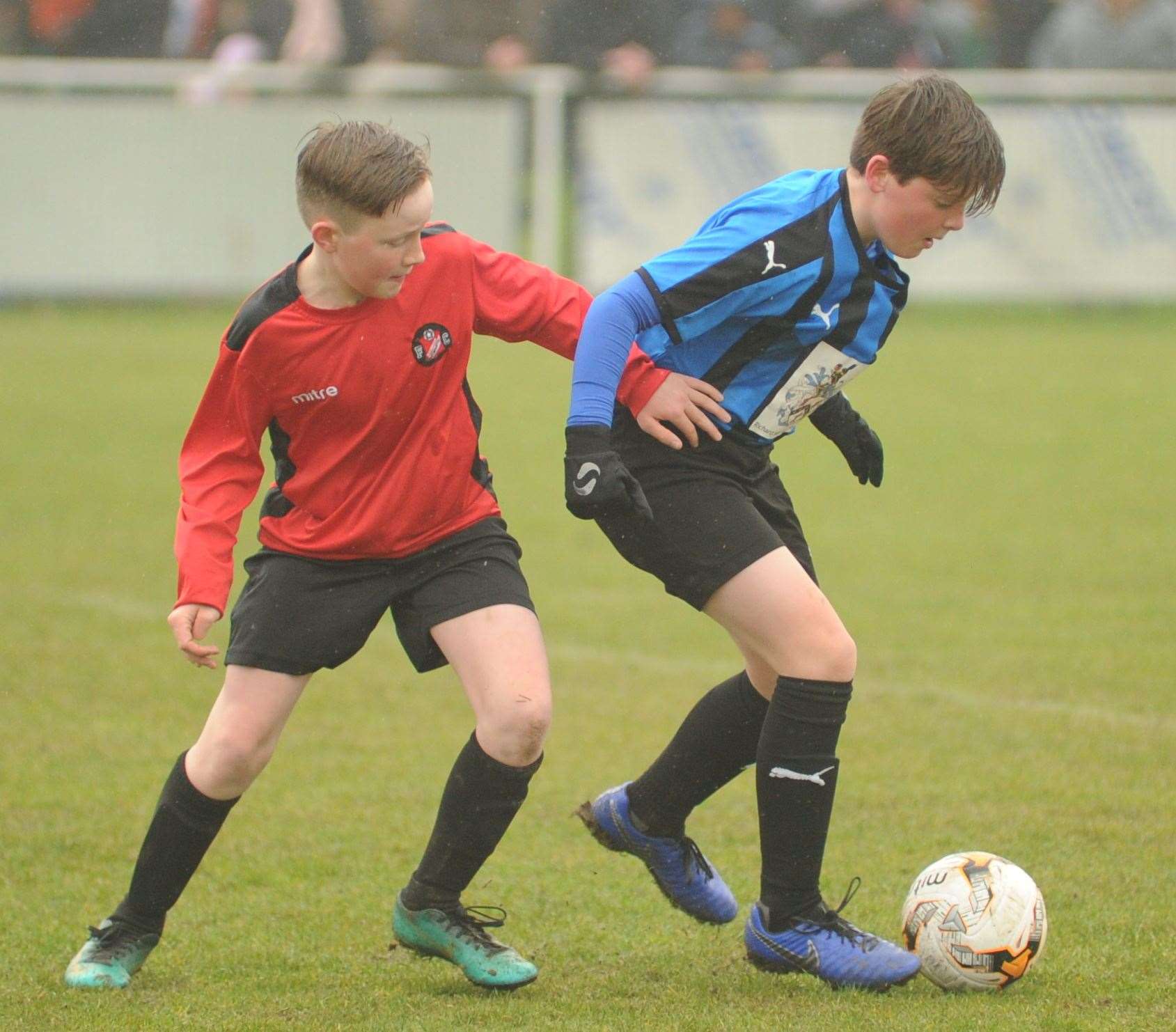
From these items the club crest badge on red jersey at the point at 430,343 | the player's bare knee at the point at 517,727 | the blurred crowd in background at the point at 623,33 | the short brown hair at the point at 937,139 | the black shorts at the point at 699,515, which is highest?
the blurred crowd in background at the point at 623,33

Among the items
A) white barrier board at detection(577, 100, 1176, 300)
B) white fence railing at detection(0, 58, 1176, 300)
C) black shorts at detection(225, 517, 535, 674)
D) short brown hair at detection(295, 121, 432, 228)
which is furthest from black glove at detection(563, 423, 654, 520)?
white fence railing at detection(0, 58, 1176, 300)

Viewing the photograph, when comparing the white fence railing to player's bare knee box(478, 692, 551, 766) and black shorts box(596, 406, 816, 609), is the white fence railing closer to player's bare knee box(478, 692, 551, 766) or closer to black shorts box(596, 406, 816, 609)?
black shorts box(596, 406, 816, 609)

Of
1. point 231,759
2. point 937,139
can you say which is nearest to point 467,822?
point 231,759

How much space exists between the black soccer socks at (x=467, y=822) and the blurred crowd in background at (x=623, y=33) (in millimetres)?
12047

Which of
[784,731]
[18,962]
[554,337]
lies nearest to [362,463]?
[554,337]

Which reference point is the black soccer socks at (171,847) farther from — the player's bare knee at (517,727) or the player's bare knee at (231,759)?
the player's bare knee at (517,727)

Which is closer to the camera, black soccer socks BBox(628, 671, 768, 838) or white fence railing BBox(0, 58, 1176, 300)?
black soccer socks BBox(628, 671, 768, 838)

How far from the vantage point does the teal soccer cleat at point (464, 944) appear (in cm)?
339

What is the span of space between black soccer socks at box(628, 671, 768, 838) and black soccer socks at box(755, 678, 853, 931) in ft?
1.29

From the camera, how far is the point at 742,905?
396cm

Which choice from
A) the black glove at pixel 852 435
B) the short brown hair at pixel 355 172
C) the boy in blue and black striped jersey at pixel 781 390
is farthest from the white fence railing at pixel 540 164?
the short brown hair at pixel 355 172

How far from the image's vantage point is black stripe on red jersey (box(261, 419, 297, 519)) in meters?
3.49

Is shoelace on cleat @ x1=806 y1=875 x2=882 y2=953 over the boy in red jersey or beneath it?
beneath

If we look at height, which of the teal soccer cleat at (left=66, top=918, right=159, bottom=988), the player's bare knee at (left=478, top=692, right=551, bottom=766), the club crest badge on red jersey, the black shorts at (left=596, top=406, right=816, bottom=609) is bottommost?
the teal soccer cleat at (left=66, top=918, right=159, bottom=988)
